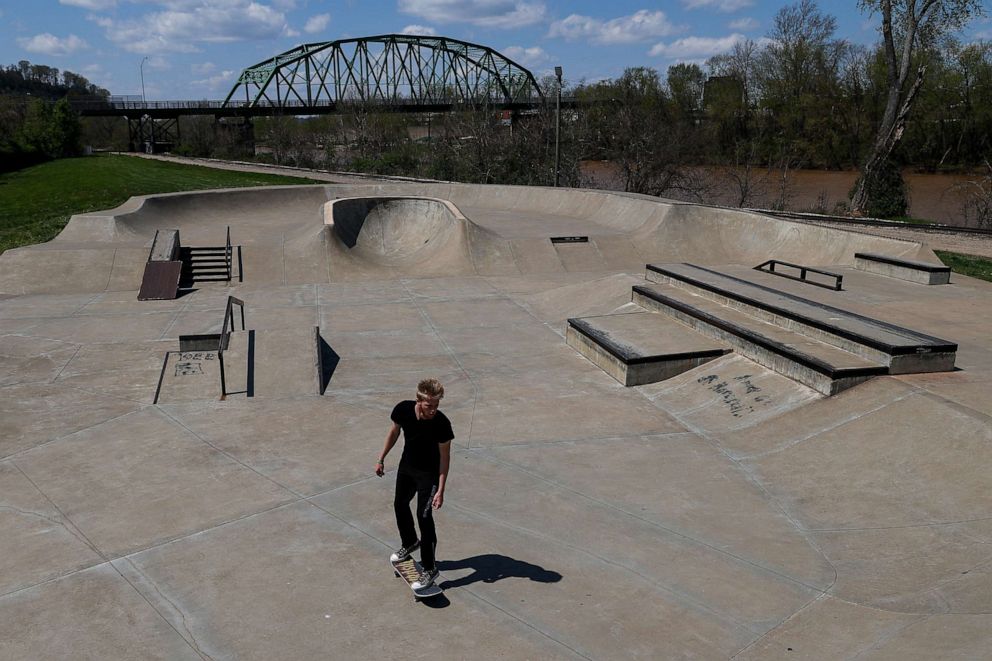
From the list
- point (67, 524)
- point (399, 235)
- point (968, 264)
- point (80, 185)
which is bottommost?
point (67, 524)

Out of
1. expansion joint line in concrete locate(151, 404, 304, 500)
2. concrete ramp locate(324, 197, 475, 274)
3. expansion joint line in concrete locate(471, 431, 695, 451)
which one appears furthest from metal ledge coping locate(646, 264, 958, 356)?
concrete ramp locate(324, 197, 475, 274)

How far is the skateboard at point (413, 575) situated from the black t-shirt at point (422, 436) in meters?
0.79

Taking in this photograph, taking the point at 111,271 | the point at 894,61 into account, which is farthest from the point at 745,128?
the point at 111,271

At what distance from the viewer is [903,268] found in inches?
635

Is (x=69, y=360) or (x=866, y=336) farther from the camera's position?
(x=69, y=360)

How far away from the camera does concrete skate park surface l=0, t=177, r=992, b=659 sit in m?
5.04

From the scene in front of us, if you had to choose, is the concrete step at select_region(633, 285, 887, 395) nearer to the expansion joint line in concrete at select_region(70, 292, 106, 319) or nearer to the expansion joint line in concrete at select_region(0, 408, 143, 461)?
the expansion joint line in concrete at select_region(0, 408, 143, 461)

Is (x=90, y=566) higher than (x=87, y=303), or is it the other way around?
(x=87, y=303)

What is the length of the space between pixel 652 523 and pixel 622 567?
91 cm

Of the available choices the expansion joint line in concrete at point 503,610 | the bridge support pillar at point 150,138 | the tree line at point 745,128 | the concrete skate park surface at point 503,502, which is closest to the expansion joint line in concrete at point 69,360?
the concrete skate park surface at point 503,502

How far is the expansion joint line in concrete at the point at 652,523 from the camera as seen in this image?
19.0ft

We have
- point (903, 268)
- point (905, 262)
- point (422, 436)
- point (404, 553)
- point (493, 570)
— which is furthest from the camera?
point (903, 268)

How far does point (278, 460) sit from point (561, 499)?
3.18 metres

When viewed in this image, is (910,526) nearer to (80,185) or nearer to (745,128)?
(80,185)
